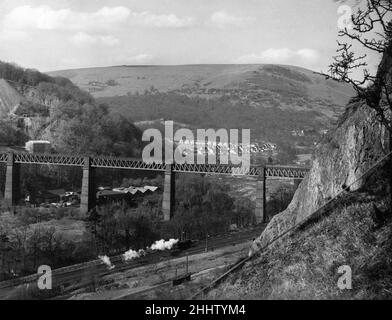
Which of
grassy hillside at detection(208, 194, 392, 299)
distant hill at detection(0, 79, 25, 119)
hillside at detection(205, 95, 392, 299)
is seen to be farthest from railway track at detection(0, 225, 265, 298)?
distant hill at detection(0, 79, 25, 119)

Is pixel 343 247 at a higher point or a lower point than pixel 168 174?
higher

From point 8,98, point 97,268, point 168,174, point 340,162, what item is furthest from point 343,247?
point 8,98

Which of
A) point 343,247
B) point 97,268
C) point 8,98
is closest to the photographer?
point 343,247

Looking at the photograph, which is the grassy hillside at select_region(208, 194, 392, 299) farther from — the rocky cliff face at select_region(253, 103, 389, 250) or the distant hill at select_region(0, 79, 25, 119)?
the distant hill at select_region(0, 79, 25, 119)

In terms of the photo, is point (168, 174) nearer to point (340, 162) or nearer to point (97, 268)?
point (97, 268)

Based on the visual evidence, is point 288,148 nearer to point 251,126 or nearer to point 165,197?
point 251,126

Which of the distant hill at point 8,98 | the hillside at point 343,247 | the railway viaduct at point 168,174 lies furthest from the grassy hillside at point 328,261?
the distant hill at point 8,98
